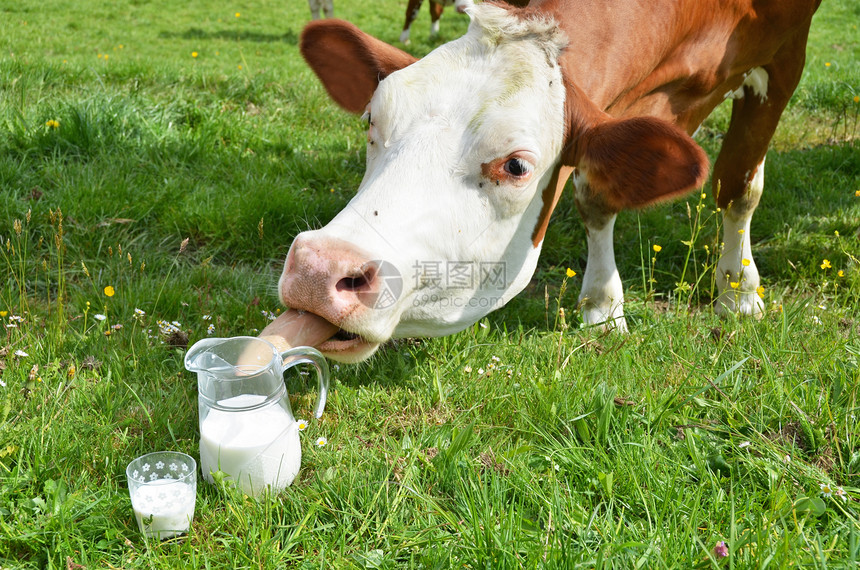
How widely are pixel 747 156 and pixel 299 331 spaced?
2.94 meters

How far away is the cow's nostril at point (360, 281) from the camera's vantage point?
2.14 metres

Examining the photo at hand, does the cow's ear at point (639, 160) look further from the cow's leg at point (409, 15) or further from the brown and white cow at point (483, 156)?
the cow's leg at point (409, 15)

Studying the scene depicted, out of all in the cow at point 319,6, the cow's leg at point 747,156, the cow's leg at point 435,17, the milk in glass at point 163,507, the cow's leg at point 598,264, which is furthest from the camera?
the cow's leg at point 435,17

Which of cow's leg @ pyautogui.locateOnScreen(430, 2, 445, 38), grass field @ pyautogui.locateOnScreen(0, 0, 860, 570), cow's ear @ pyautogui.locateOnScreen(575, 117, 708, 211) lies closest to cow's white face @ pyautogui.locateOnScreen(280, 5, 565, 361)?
cow's ear @ pyautogui.locateOnScreen(575, 117, 708, 211)

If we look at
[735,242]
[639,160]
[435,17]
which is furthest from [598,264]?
[435,17]

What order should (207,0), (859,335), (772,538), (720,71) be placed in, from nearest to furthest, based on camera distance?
(772,538)
(859,335)
(720,71)
(207,0)

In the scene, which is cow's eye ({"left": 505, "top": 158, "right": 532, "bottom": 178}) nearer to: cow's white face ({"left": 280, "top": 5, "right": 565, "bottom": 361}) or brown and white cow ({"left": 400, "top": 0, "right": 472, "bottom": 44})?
cow's white face ({"left": 280, "top": 5, "right": 565, "bottom": 361})

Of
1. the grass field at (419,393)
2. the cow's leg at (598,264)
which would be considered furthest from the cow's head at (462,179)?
the cow's leg at (598,264)

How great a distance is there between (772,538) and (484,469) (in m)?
0.87

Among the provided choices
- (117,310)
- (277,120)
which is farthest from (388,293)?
(277,120)

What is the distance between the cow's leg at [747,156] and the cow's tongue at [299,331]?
242 centimetres

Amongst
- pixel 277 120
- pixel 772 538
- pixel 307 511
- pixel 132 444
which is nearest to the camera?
pixel 772 538

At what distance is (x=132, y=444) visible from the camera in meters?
2.40

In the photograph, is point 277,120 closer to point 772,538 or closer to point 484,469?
point 484,469
